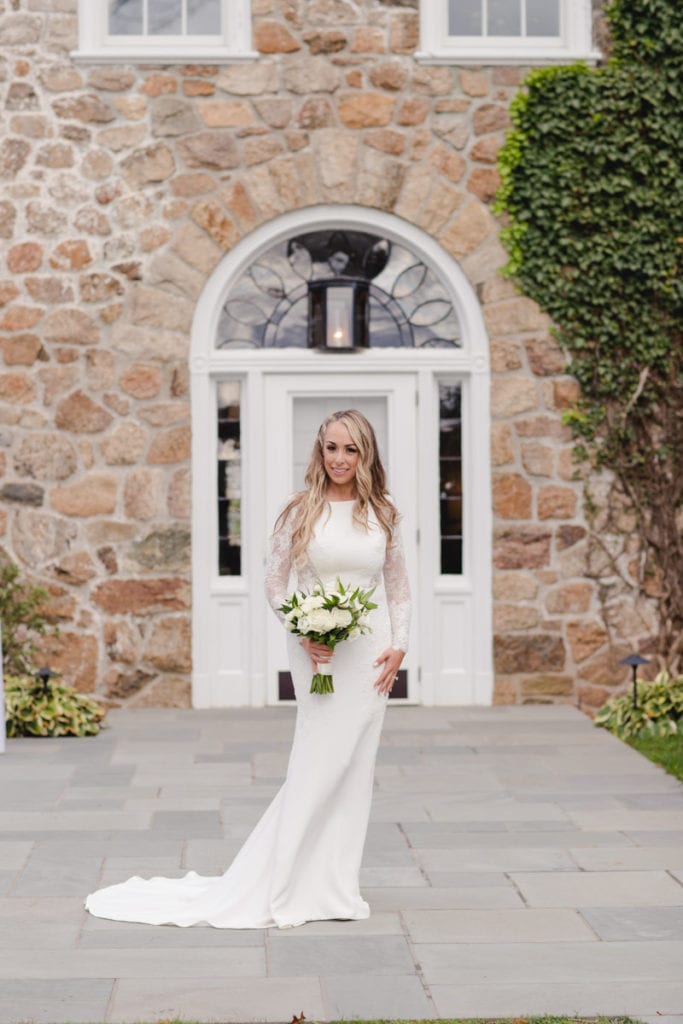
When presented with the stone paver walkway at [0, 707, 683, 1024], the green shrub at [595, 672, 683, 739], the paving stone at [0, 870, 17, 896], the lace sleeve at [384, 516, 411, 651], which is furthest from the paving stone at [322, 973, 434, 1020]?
the green shrub at [595, 672, 683, 739]

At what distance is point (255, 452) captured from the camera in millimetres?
9641

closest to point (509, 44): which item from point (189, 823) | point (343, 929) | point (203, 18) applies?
point (203, 18)

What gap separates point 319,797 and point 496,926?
0.72m

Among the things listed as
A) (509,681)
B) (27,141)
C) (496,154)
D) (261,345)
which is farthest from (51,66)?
(509,681)

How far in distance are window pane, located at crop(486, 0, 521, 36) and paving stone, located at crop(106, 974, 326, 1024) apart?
726 cm

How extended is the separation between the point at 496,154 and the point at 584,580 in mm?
2849

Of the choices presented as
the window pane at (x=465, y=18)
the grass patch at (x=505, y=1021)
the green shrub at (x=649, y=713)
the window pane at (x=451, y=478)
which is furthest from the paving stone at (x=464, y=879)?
the window pane at (x=465, y=18)

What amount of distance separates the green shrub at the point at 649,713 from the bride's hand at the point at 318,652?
427 centimetres

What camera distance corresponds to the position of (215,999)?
4070mm

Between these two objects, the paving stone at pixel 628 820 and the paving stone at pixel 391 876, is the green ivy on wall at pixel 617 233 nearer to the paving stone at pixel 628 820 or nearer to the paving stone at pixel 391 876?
the paving stone at pixel 628 820

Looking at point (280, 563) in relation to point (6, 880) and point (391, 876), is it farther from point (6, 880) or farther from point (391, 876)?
point (6, 880)

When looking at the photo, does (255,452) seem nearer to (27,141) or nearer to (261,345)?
(261,345)

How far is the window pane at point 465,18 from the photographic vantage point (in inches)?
384

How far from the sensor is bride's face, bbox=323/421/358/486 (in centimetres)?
490
